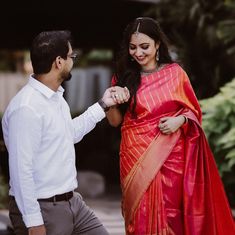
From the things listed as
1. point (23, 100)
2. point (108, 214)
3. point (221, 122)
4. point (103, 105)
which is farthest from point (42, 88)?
point (108, 214)

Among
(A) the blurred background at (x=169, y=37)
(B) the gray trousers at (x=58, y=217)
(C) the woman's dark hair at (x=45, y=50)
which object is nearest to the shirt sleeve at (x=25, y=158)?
(B) the gray trousers at (x=58, y=217)

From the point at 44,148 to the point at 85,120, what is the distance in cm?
53

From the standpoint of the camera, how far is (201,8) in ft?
32.1

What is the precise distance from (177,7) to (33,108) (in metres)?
6.74

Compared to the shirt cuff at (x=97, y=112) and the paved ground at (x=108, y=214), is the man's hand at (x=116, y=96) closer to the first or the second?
the shirt cuff at (x=97, y=112)

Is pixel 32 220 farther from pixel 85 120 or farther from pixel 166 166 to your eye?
pixel 166 166

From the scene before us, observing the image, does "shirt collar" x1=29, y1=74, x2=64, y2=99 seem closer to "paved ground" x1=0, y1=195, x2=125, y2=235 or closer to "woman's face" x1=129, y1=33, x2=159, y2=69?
"woman's face" x1=129, y1=33, x2=159, y2=69

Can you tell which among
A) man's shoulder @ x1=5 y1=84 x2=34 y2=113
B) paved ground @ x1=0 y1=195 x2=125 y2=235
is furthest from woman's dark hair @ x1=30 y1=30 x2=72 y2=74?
paved ground @ x1=0 y1=195 x2=125 y2=235

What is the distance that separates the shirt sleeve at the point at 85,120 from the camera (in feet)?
13.4

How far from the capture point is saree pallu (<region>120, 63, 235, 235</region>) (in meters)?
4.26

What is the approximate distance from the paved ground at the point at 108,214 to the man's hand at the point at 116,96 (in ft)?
7.26

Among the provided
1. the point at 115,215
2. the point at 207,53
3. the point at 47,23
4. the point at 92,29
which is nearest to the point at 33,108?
the point at 115,215

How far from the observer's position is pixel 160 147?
426cm

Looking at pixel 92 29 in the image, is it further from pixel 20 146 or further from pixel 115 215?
pixel 20 146
